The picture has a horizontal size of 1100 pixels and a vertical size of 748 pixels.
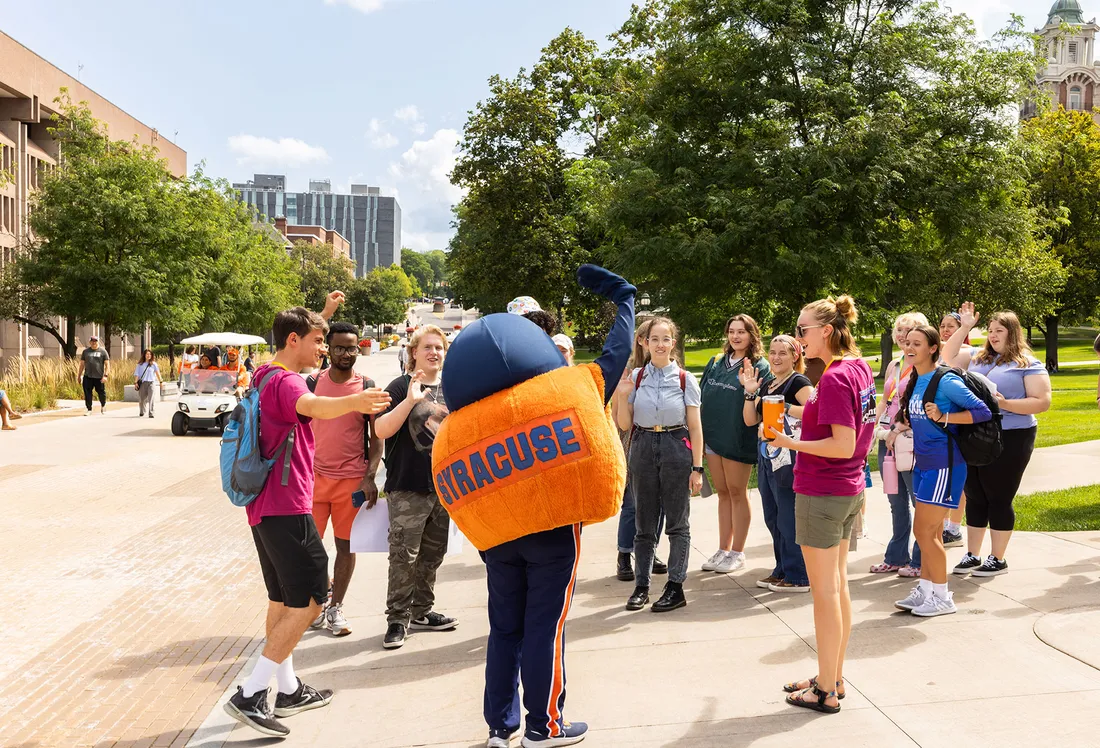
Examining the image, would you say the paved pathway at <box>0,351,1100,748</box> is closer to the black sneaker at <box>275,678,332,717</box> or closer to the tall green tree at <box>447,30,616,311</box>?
the black sneaker at <box>275,678,332,717</box>

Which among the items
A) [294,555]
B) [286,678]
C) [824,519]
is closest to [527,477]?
[294,555]

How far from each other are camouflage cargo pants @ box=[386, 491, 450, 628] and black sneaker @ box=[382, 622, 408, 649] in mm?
31

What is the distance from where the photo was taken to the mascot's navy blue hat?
350 centimetres

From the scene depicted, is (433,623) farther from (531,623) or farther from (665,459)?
(531,623)

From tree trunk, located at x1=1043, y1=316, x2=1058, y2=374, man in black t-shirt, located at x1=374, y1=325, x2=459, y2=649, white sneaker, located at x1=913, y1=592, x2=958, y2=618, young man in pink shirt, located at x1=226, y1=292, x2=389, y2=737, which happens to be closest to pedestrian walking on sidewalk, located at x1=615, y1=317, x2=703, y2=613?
man in black t-shirt, located at x1=374, y1=325, x2=459, y2=649

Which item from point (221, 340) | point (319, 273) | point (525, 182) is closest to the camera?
point (221, 340)

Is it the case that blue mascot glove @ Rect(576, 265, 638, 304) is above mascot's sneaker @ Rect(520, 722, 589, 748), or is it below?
above

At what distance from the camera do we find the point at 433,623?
5.77m

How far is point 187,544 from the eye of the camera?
8594 millimetres

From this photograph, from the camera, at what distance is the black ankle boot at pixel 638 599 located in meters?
5.99

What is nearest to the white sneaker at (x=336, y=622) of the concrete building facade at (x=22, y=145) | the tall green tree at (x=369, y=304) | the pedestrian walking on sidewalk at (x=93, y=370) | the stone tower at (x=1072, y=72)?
the pedestrian walking on sidewalk at (x=93, y=370)

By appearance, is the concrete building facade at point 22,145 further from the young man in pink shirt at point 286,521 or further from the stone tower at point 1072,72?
the stone tower at point 1072,72

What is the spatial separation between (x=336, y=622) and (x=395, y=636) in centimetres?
52

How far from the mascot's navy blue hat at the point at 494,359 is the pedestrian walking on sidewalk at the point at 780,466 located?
2.48m
